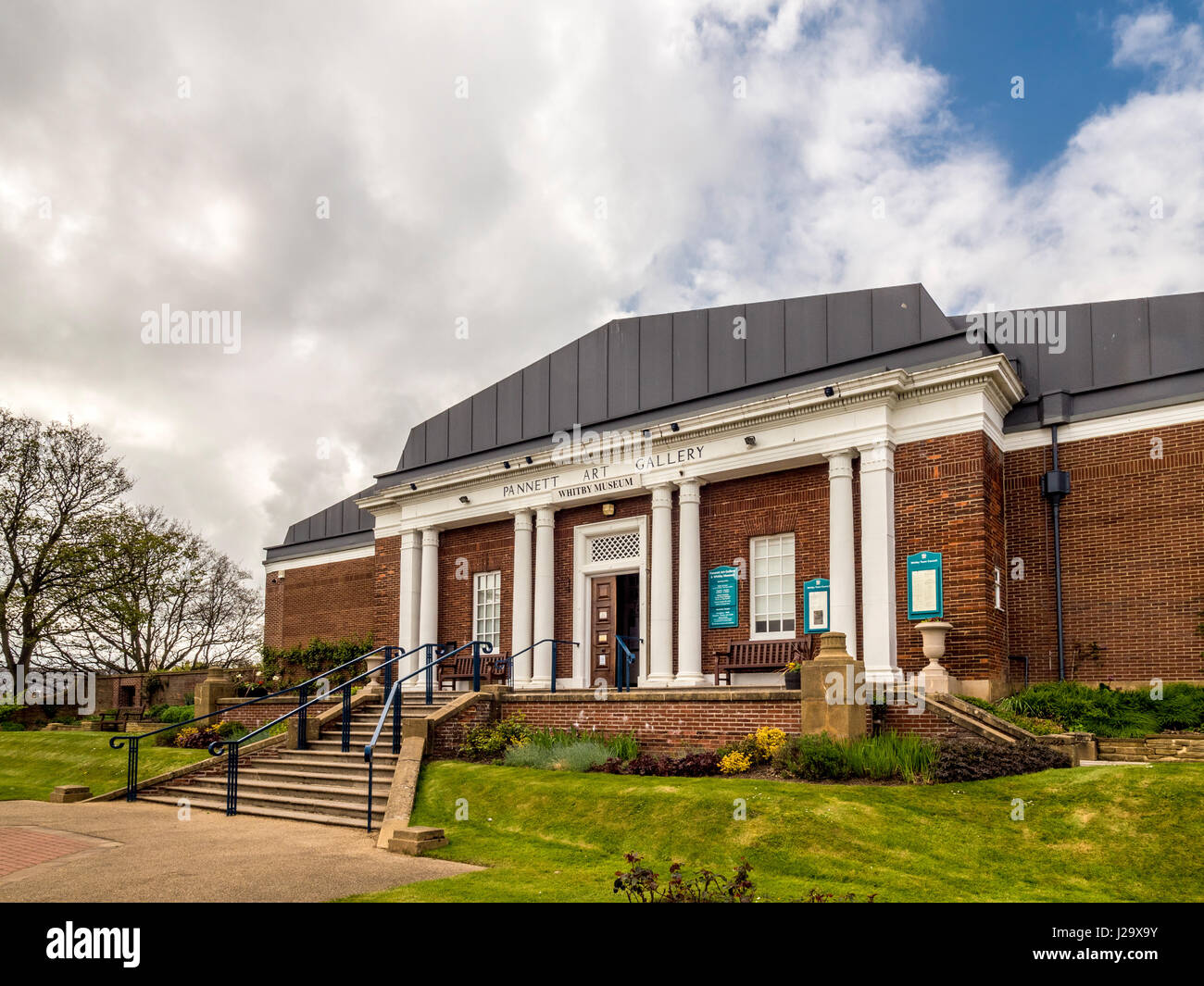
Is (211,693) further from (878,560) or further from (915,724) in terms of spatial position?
(915,724)

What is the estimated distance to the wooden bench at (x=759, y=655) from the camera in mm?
16297

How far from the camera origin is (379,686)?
58.5ft

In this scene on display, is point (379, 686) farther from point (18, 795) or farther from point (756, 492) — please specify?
point (756, 492)

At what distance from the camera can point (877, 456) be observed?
624 inches

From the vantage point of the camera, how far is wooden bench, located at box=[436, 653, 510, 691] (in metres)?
20.6

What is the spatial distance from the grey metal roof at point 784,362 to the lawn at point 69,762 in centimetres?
866

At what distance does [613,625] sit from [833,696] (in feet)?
26.0

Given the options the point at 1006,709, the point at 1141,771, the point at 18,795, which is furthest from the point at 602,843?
the point at 18,795

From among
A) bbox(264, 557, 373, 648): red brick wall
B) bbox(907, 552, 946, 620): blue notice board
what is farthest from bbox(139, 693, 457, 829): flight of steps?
bbox(264, 557, 373, 648): red brick wall

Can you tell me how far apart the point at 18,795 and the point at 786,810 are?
45.0 ft

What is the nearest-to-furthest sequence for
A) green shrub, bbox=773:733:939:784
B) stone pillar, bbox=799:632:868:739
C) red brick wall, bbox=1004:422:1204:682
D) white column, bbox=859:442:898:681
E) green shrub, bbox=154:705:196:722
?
green shrub, bbox=773:733:939:784 → stone pillar, bbox=799:632:868:739 → red brick wall, bbox=1004:422:1204:682 → white column, bbox=859:442:898:681 → green shrub, bbox=154:705:196:722

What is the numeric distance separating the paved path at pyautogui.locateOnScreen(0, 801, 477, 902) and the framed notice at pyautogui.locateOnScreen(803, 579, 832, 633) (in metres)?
8.14

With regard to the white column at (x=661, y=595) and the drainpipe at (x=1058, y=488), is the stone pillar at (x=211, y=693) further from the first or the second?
the drainpipe at (x=1058, y=488)

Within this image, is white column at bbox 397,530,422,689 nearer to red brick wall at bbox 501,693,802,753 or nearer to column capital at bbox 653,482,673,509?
column capital at bbox 653,482,673,509
